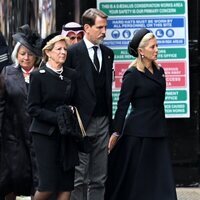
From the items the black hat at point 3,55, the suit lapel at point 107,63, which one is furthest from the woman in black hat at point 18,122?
the black hat at point 3,55

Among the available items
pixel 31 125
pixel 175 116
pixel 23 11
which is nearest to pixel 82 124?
pixel 31 125

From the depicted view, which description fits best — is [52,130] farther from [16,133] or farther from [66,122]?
[16,133]

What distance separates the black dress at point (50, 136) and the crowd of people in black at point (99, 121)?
236 millimetres

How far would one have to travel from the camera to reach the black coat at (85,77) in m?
8.22

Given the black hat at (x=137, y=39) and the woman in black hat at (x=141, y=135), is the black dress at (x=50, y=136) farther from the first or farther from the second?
the black hat at (x=137, y=39)

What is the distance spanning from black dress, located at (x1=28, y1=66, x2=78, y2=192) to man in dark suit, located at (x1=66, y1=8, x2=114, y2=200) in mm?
502

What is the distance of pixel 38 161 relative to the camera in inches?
302

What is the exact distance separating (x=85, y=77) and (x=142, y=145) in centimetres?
85

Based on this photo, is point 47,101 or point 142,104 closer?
point 47,101

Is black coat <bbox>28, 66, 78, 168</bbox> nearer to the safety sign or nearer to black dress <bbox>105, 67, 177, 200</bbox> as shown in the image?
black dress <bbox>105, 67, 177, 200</bbox>

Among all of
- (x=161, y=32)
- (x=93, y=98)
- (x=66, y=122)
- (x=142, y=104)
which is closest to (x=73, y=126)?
(x=66, y=122)

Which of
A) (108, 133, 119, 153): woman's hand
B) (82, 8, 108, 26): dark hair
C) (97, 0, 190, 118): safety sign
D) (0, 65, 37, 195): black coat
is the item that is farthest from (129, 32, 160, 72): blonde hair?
(97, 0, 190, 118): safety sign

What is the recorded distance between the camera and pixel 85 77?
27.1 ft

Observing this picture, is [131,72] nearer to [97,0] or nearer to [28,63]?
[28,63]
